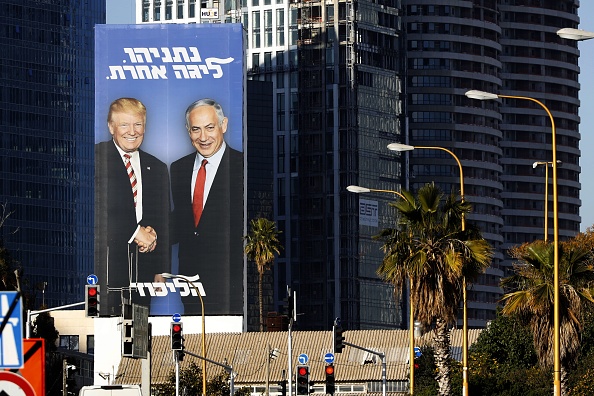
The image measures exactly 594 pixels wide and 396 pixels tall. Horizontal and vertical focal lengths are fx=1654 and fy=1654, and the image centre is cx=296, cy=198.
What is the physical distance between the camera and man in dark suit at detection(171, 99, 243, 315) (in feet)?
554

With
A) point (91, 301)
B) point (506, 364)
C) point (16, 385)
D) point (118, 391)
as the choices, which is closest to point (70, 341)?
point (506, 364)

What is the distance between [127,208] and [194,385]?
5763 cm

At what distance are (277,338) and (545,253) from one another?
264ft

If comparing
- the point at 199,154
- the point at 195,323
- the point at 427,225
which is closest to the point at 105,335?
the point at 195,323

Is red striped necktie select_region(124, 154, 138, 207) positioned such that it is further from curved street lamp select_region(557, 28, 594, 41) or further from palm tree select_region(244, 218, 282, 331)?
curved street lamp select_region(557, 28, 594, 41)

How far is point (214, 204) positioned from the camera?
170 metres

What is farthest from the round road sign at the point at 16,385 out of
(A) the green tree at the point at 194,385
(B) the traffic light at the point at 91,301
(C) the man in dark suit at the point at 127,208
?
(C) the man in dark suit at the point at 127,208

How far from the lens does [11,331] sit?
59.3 feet

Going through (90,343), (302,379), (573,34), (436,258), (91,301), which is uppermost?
(573,34)

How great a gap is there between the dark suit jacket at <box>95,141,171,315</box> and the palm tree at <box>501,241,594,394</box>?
111404 mm

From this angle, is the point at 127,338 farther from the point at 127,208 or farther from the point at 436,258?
the point at 127,208

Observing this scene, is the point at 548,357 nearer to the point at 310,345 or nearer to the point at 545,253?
the point at 545,253

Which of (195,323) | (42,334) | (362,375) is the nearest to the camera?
(362,375)

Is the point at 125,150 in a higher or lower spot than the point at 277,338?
higher
